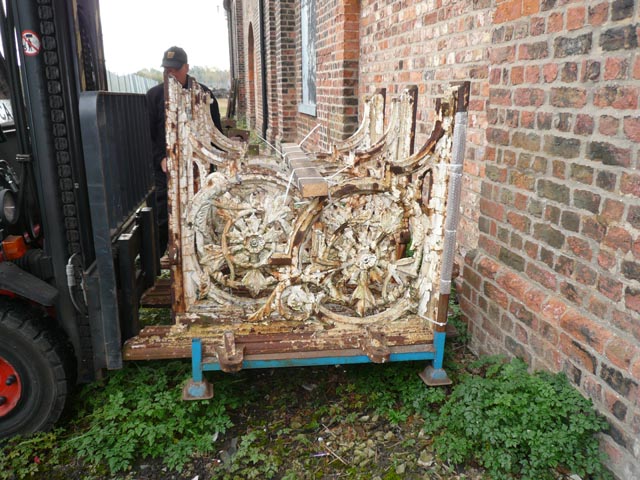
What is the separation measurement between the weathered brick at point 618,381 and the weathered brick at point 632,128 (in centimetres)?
101

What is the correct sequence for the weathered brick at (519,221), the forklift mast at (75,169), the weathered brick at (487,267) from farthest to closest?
1. the weathered brick at (487,267)
2. the weathered brick at (519,221)
3. the forklift mast at (75,169)

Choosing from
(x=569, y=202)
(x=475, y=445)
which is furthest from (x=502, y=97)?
(x=475, y=445)

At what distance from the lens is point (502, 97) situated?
315 cm

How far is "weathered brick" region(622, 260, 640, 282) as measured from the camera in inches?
85.9

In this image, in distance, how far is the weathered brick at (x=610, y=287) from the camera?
A: 2287 mm

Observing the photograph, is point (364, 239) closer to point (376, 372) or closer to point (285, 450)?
point (376, 372)

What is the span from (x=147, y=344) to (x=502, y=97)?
2.53 meters

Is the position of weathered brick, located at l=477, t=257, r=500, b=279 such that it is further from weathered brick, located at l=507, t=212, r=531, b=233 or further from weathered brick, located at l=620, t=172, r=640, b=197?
weathered brick, located at l=620, t=172, r=640, b=197

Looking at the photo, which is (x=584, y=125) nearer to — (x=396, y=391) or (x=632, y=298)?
(x=632, y=298)

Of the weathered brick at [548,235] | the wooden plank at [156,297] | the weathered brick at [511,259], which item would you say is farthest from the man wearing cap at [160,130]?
the weathered brick at [548,235]

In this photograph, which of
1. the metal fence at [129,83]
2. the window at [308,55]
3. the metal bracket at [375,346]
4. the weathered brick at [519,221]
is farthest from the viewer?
the metal fence at [129,83]

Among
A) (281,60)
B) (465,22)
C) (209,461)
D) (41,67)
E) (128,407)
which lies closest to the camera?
(41,67)

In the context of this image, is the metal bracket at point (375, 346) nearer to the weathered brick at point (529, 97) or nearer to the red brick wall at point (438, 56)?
the red brick wall at point (438, 56)

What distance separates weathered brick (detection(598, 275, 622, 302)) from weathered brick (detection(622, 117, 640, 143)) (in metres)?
0.62
